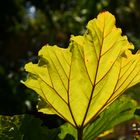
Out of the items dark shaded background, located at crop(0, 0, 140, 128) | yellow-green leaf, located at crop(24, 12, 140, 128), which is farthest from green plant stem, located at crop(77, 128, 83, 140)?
dark shaded background, located at crop(0, 0, 140, 128)

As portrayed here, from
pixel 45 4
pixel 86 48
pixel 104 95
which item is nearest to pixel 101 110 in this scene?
pixel 104 95

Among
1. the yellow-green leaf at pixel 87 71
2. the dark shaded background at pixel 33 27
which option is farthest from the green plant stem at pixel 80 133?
the dark shaded background at pixel 33 27

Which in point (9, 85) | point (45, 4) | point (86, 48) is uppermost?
point (45, 4)

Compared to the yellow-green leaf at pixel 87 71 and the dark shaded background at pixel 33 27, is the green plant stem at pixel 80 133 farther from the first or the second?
the dark shaded background at pixel 33 27

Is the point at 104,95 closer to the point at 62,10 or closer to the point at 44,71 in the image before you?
the point at 44,71

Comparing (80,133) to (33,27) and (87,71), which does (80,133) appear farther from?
(33,27)

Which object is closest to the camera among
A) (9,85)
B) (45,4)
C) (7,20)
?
(9,85)
